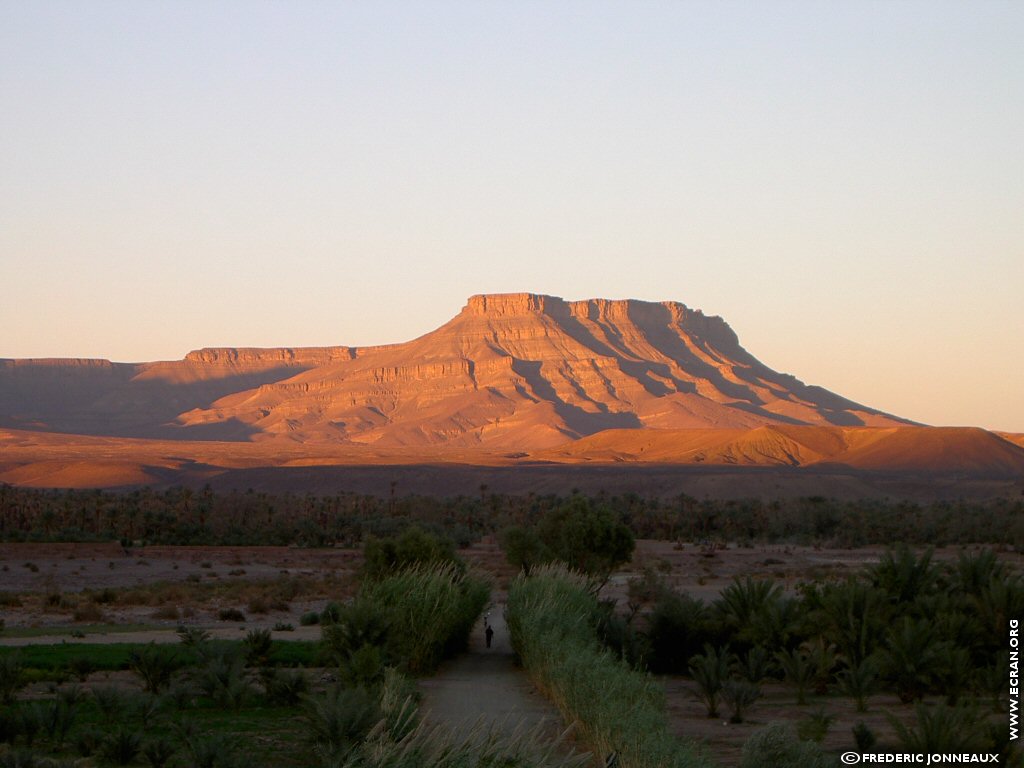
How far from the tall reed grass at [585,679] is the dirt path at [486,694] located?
0.26 meters

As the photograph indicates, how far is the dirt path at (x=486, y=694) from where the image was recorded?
52.5 ft

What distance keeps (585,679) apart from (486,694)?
14.3 feet

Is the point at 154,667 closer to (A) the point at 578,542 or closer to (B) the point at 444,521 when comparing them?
(A) the point at 578,542

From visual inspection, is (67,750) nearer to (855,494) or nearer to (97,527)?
(97,527)

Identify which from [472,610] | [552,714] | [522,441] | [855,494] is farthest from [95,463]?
[552,714]

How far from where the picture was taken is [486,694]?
19.1 meters

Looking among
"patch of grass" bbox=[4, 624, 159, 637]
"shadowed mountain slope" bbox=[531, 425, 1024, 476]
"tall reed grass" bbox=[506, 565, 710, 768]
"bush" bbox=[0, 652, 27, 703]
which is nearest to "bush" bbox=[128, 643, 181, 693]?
"bush" bbox=[0, 652, 27, 703]

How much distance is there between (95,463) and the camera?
129 metres

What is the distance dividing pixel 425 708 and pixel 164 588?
80.4 ft

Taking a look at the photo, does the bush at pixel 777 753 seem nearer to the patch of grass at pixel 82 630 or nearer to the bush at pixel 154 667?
the bush at pixel 154 667

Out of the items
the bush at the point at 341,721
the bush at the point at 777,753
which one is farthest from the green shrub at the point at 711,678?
the bush at the point at 341,721

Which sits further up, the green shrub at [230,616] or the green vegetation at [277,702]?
the green vegetation at [277,702]

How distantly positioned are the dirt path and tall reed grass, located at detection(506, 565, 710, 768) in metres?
0.26

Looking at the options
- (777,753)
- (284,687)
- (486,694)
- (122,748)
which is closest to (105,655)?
(284,687)
